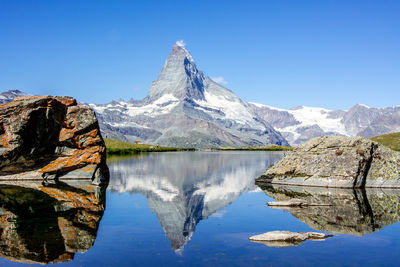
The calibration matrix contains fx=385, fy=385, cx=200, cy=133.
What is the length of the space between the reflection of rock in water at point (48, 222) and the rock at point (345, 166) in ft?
72.9

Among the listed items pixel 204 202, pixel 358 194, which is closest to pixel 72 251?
pixel 204 202

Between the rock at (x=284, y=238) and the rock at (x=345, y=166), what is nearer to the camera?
the rock at (x=284, y=238)

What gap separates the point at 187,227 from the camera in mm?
23672

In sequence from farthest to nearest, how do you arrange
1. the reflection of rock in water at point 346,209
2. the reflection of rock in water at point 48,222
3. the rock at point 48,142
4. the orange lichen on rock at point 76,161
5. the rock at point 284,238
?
the orange lichen on rock at point 76,161
the rock at point 48,142
the reflection of rock in water at point 346,209
the rock at point 284,238
the reflection of rock in water at point 48,222

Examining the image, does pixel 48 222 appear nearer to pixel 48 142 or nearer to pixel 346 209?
pixel 346 209

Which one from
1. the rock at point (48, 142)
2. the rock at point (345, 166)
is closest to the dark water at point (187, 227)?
the rock at point (345, 166)

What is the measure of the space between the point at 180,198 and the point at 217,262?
18.8m

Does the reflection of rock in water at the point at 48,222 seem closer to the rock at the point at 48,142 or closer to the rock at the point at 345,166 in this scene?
the rock at the point at 48,142

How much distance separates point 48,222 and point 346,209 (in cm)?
2043

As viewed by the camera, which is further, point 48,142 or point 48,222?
point 48,142

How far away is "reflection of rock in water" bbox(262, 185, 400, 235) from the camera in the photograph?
75.7ft

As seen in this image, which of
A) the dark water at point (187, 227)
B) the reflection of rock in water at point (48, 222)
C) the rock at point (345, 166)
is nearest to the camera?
the dark water at point (187, 227)

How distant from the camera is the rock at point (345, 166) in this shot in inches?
1625

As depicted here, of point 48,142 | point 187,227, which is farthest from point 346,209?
point 48,142
